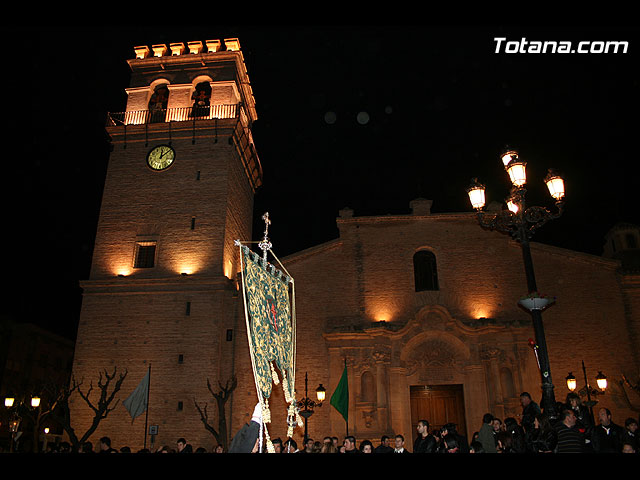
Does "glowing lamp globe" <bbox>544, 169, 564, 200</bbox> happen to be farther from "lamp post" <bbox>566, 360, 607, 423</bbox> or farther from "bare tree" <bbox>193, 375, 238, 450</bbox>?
"bare tree" <bbox>193, 375, 238, 450</bbox>

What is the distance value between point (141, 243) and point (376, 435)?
505 inches

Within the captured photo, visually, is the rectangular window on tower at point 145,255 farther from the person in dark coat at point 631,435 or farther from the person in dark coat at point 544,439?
the person in dark coat at point 631,435

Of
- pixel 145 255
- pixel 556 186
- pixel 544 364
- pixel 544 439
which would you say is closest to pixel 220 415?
pixel 145 255

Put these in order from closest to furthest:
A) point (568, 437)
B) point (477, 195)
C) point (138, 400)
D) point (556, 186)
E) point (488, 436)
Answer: point (568, 437) → point (488, 436) → point (556, 186) → point (477, 195) → point (138, 400)

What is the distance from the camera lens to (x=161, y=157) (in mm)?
25531

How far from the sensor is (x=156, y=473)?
2.76m

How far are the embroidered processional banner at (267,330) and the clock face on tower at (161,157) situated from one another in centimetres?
1626

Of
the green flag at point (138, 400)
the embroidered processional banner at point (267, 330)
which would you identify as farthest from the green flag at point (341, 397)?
the embroidered processional banner at point (267, 330)

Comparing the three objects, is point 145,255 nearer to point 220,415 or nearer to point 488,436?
point 220,415

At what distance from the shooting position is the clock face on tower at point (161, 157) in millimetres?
25359

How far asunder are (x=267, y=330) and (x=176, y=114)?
1920cm

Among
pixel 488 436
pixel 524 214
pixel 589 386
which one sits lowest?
pixel 488 436

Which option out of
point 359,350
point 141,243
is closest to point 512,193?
point 359,350

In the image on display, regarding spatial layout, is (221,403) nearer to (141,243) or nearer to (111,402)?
(111,402)
